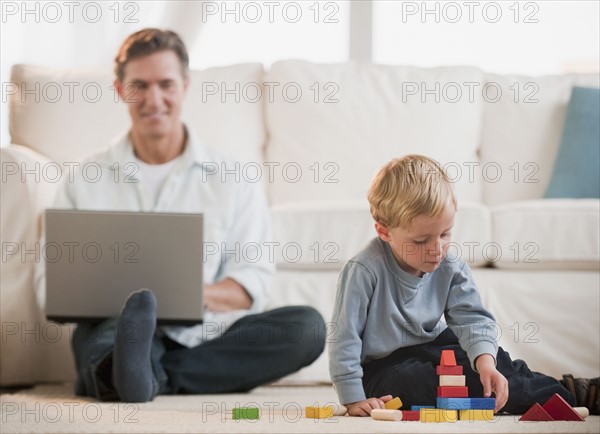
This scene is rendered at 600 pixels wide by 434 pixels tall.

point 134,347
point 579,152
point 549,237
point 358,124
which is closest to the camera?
point 134,347

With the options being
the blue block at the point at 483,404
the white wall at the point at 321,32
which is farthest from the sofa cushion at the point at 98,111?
the blue block at the point at 483,404

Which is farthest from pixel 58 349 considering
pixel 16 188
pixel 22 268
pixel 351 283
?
pixel 351 283

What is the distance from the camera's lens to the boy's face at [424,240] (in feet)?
5.03

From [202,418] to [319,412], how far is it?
7.3 inches

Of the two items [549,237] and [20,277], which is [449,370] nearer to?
[549,237]

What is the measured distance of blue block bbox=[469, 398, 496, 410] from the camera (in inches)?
57.3

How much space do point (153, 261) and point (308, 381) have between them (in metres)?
0.52

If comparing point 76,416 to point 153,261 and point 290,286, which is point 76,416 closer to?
point 153,261

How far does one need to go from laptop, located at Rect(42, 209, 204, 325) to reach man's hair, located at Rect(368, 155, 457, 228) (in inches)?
21.3

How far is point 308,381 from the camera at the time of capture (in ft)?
7.60

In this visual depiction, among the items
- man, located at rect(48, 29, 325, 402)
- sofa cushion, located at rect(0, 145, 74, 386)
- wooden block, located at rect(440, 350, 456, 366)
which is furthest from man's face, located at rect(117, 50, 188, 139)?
wooden block, located at rect(440, 350, 456, 366)

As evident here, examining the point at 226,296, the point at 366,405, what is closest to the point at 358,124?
the point at 226,296

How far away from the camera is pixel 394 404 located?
4.93ft

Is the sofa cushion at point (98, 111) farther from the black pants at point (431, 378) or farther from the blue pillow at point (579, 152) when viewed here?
the black pants at point (431, 378)
